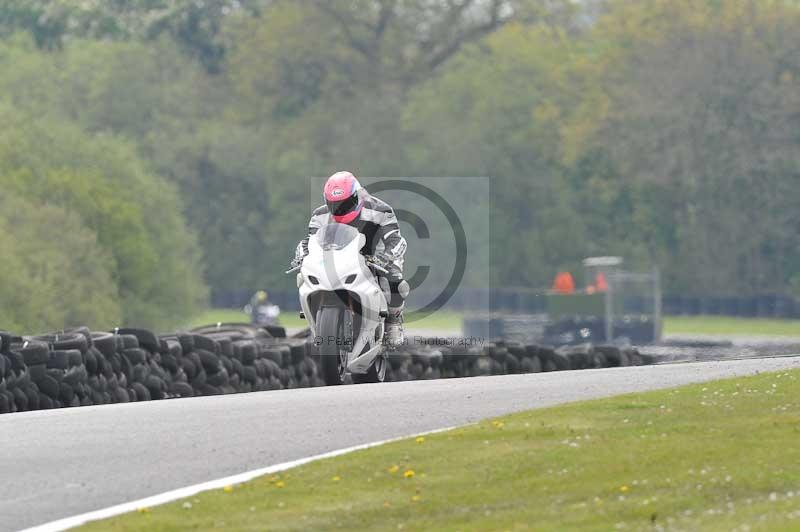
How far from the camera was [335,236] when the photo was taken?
1538 centimetres

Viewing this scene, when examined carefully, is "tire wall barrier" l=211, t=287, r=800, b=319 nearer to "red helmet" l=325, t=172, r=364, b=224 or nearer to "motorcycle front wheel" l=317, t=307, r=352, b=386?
"red helmet" l=325, t=172, r=364, b=224

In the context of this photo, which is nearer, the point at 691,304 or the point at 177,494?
the point at 177,494

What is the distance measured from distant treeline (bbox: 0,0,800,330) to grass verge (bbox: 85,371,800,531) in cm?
4978

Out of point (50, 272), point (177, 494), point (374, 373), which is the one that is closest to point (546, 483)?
point (177, 494)

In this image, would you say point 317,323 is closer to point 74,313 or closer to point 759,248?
point 74,313

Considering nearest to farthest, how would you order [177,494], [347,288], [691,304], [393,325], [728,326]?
[177,494] → [347,288] → [393,325] → [728,326] → [691,304]

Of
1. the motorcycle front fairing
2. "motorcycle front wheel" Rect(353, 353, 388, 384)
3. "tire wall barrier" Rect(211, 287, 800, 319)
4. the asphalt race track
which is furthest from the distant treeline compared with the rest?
the asphalt race track

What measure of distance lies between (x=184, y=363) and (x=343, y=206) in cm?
213

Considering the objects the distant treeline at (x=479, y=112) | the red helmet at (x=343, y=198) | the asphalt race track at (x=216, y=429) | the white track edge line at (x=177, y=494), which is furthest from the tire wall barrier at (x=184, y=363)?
the distant treeline at (x=479, y=112)

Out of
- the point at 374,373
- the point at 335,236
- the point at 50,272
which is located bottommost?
the point at 374,373

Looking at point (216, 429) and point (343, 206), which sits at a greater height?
point (343, 206)

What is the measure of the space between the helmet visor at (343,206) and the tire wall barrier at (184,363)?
1.13 meters

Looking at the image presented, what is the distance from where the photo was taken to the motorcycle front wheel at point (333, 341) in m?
15.2

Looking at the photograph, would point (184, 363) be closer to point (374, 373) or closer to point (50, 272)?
point (374, 373)
